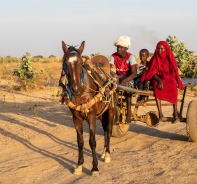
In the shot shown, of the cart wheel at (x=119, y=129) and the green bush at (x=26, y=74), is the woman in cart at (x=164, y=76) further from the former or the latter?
the green bush at (x=26, y=74)

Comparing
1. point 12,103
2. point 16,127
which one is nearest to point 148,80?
point 16,127

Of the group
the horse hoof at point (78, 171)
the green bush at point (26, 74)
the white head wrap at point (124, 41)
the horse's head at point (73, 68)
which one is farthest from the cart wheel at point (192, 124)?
the green bush at point (26, 74)

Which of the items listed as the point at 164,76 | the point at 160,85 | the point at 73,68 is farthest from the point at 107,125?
the point at 73,68

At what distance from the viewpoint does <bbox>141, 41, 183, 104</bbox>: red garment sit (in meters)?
8.71

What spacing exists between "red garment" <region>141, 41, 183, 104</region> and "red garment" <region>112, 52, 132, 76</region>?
1.39 ft

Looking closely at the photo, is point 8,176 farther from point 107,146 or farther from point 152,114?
point 152,114

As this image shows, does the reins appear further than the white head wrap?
No

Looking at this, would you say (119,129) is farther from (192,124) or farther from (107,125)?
(192,124)

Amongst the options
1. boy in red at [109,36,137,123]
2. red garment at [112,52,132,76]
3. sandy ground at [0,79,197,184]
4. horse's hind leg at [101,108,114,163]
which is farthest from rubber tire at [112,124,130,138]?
red garment at [112,52,132,76]

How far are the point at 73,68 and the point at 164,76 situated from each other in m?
3.49

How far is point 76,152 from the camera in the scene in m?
8.42

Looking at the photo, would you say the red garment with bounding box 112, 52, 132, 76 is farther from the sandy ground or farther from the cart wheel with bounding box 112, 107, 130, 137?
the sandy ground

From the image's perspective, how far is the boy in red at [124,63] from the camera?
864cm

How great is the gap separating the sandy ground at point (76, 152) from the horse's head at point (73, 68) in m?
1.62
